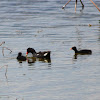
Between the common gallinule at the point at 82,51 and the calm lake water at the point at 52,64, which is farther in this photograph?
the common gallinule at the point at 82,51

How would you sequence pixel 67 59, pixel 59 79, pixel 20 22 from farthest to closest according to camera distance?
pixel 20 22, pixel 67 59, pixel 59 79

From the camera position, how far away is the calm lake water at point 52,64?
15234 mm

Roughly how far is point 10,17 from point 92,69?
82.0 ft

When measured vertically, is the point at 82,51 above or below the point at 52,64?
above

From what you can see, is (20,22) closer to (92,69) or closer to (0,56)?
(0,56)

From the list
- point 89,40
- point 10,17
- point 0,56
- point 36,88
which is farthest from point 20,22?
point 36,88

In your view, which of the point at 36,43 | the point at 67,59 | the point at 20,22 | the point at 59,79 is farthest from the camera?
the point at 20,22

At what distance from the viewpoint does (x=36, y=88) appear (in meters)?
15.7

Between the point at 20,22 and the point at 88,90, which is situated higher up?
the point at 20,22

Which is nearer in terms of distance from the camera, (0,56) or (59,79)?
(59,79)

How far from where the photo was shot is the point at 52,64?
20.5 meters

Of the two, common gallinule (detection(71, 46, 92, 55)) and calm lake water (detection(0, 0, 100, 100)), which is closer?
calm lake water (detection(0, 0, 100, 100))

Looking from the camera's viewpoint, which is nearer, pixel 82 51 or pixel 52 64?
pixel 52 64

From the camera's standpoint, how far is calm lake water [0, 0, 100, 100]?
15234mm
